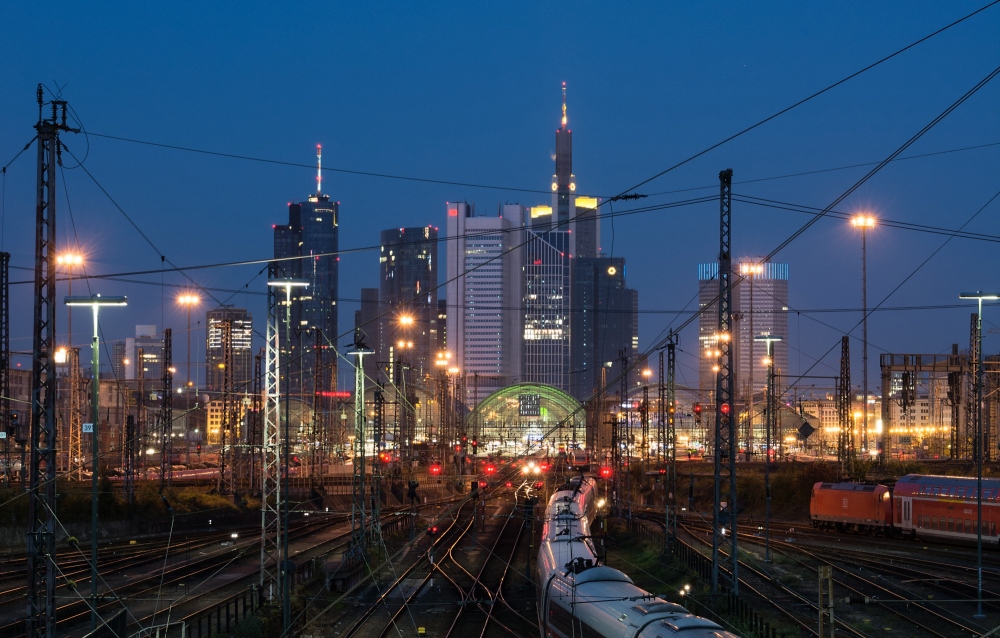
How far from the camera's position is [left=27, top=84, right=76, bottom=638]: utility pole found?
52.3 feet

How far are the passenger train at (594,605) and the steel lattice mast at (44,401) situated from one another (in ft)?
28.9

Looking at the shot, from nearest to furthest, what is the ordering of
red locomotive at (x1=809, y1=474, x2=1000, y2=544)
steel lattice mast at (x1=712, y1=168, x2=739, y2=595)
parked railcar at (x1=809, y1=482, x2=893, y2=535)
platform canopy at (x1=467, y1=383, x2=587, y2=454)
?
steel lattice mast at (x1=712, y1=168, x2=739, y2=595) < red locomotive at (x1=809, y1=474, x2=1000, y2=544) < parked railcar at (x1=809, y1=482, x2=893, y2=535) < platform canopy at (x1=467, y1=383, x2=587, y2=454)

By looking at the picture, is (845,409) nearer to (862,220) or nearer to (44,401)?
(862,220)

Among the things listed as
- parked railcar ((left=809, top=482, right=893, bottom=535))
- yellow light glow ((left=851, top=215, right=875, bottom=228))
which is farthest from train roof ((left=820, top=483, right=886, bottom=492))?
yellow light glow ((left=851, top=215, right=875, bottom=228))

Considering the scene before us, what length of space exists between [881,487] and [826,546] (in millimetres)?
5570

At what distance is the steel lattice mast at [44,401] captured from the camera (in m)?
16.0

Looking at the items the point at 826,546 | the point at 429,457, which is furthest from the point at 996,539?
the point at 429,457

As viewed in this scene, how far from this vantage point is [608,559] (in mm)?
34344

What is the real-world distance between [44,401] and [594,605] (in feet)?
33.2

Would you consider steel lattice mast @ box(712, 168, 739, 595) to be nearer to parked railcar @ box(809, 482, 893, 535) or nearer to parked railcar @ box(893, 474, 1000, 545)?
parked railcar @ box(893, 474, 1000, 545)

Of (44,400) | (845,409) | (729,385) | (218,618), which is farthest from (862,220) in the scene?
(44,400)

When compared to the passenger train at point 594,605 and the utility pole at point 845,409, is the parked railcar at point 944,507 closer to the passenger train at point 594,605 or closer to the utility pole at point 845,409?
the utility pole at point 845,409

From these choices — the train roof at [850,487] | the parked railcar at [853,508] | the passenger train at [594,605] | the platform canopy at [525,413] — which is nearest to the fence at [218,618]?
the passenger train at [594,605]

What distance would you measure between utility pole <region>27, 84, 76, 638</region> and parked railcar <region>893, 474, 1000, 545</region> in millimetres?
29528
